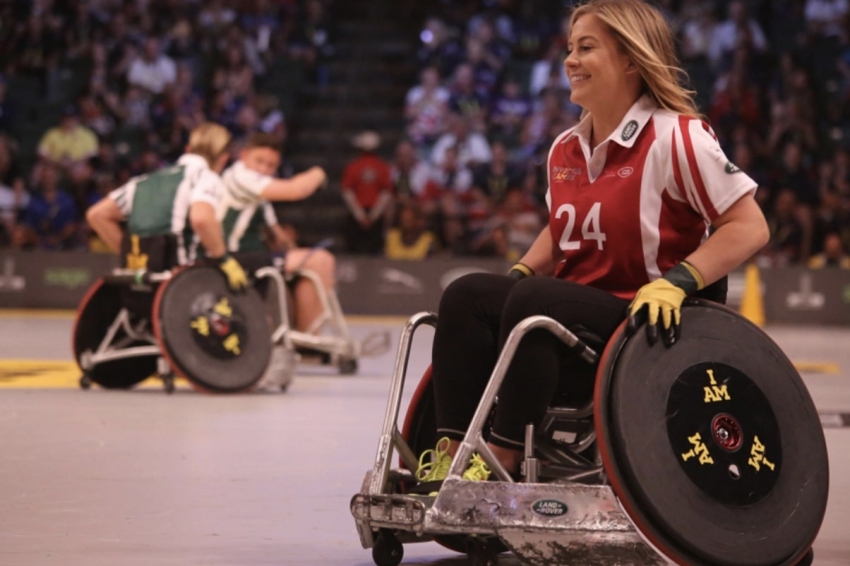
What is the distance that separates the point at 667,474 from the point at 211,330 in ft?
17.4

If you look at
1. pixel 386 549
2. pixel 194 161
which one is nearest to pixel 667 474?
pixel 386 549

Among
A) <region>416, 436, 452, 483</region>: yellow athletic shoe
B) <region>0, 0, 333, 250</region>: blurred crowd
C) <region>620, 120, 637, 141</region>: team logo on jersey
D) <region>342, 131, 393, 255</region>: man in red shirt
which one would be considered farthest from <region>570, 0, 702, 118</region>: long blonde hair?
<region>0, 0, 333, 250</region>: blurred crowd

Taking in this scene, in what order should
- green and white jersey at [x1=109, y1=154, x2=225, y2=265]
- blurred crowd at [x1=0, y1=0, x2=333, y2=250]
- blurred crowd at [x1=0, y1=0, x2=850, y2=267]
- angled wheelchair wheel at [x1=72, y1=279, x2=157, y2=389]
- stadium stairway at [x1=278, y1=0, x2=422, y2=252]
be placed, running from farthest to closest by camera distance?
stadium stairway at [x1=278, y1=0, x2=422, y2=252]
blurred crowd at [x1=0, y1=0, x2=333, y2=250]
blurred crowd at [x1=0, y1=0, x2=850, y2=267]
angled wheelchair wheel at [x1=72, y1=279, x2=157, y2=389]
green and white jersey at [x1=109, y1=154, x2=225, y2=265]

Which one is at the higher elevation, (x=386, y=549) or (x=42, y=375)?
(x=386, y=549)

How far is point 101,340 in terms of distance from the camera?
29.4ft

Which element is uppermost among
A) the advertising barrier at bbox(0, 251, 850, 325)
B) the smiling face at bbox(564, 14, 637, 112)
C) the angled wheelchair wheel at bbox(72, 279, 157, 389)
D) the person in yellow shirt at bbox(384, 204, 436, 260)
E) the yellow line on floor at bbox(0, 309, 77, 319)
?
the smiling face at bbox(564, 14, 637, 112)

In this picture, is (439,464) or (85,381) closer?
(439,464)

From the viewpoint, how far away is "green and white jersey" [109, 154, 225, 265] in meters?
8.80

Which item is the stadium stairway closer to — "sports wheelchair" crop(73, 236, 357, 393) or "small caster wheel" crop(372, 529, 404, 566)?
"sports wheelchair" crop(73, 236, 357, 393)

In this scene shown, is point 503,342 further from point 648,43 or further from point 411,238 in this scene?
point 411,238

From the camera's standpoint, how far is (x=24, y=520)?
4586mm

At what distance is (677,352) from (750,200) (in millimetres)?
495

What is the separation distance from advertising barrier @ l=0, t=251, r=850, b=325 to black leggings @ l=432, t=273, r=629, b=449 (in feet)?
39.6

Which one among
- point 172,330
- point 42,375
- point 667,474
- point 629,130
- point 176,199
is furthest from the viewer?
point 42,375
